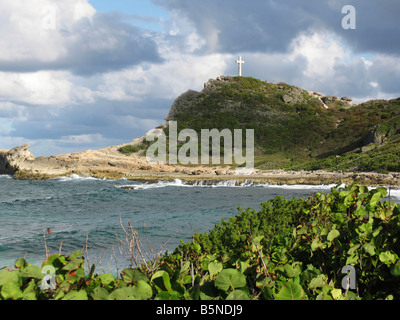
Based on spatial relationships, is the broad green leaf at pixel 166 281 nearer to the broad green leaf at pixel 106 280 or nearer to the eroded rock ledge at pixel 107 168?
the broad green leaf at pixel 106 280

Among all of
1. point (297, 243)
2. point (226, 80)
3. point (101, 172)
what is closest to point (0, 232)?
point (297, 243)

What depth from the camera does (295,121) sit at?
7144 cm

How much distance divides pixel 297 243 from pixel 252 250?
54 cm

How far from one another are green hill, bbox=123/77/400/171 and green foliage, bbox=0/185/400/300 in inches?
1487

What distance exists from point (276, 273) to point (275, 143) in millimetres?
64140

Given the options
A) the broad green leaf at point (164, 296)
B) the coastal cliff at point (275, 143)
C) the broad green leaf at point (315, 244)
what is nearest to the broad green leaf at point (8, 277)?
the broad green leaf at point (164, 296)

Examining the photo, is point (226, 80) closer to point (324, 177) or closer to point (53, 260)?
point (324, 177)

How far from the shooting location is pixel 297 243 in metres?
3.63

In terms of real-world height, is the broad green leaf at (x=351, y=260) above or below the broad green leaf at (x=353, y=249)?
below

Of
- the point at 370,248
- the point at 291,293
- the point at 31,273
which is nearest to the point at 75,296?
the point at 31,273

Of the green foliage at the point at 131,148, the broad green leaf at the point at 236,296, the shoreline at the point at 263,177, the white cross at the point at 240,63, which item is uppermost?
the white cross at the point at 240,63

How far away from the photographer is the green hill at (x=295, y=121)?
47.3 metres

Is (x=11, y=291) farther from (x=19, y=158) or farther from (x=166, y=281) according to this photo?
(x=19, y=158)

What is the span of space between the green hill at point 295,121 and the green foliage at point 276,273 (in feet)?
124
